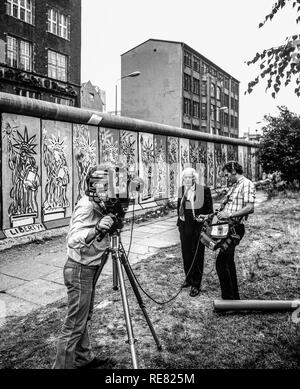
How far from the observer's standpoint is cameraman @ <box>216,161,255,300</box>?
14.0ft

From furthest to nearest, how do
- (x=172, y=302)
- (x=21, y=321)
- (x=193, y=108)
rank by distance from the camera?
1. (x=193, y=108)
2. (x=172, y=302)
3. (x=21, y=321)

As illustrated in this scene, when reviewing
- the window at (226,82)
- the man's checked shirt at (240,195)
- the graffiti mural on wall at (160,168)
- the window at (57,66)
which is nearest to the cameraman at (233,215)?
the man's checked shirt at (240,195)

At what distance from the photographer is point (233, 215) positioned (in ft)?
14.0

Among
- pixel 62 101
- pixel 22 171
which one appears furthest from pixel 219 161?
pixel 62 101

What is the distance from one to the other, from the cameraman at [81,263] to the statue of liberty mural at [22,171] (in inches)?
204

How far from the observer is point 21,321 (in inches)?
161

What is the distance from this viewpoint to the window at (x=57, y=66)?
28.4 meters

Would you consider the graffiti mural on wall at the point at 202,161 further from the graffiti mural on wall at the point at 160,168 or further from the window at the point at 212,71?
the window at the point at 212,71

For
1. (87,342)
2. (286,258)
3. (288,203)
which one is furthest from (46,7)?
(87,342)

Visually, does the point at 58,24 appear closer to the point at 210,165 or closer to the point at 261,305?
the point at 210,165

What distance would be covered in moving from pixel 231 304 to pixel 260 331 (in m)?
0.48

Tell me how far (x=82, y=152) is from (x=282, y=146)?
34.8 feet

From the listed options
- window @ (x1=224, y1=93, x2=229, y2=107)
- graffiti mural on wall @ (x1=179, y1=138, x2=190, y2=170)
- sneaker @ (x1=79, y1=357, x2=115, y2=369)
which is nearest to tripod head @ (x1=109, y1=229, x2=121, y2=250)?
sneaker @ (x1=79, y1=357, x2=115, y2=369)

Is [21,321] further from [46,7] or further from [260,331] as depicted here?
[46,7]
